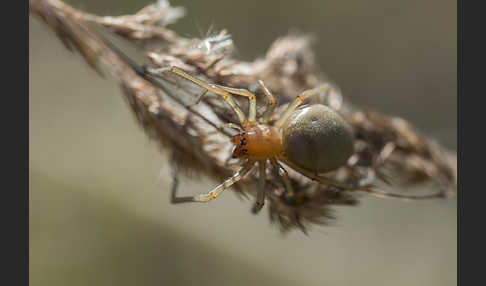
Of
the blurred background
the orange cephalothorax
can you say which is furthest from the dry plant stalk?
the blurred background

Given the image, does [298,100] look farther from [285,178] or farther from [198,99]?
[198,99]

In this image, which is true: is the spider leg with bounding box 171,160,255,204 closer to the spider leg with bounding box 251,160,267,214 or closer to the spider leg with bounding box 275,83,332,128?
the spider leg with bounding box 251,160,267,214

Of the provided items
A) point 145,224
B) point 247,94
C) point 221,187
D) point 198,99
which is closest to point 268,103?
point 247,94

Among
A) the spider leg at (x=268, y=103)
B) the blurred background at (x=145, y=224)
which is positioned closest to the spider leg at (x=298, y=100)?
the spider leg at (x=268, y=103)

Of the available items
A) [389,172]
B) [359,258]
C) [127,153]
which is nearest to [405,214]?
[359,258]

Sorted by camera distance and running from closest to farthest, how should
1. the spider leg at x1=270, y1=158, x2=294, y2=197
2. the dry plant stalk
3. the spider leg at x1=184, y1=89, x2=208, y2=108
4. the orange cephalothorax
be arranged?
1. the dry plant stalk
2. the spider leg at x1=184, y1=89, x2=208, y2=108
3. the spider leg at x1=270, y1=158, x2=294, y2=197
4. the orange cephalothorax

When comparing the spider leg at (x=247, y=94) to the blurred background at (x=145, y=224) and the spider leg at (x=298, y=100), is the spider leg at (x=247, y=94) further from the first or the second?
the blurred background at (x=145, y=224)

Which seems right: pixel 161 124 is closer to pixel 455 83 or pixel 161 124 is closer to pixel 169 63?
pixel 169 63

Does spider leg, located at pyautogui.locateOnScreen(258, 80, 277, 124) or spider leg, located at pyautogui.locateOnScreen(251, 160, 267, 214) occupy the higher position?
spider leg, located at pyautogui.locateOnScreen(258, 80, 277, 124)
